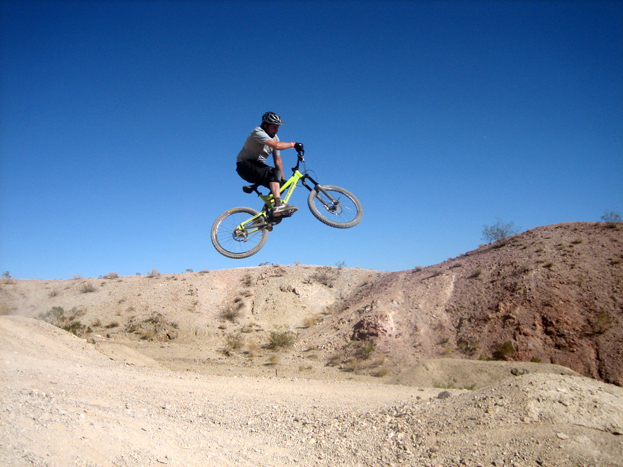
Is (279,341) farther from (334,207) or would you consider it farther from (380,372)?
(334,207)

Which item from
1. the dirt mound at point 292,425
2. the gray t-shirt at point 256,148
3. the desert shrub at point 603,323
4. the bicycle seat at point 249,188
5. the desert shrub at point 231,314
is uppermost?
the gray t-shirt at point 256,148

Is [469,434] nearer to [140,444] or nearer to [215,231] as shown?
[140,444]

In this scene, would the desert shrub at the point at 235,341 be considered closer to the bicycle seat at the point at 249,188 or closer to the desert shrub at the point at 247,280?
the desert shrub at the point at 247,280

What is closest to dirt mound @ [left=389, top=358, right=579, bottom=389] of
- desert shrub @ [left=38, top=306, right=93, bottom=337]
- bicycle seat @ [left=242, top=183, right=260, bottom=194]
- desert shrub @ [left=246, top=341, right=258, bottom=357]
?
desert shrub @ [left=246, top=341, right=258, bottom=357]

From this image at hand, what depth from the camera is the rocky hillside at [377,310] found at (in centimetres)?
1909

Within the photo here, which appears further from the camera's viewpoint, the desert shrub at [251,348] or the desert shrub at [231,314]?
the desert shrub at [231,314]

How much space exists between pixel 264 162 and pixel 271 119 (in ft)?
3.59

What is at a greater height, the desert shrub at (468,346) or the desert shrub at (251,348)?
the desert shrub at (468,346)

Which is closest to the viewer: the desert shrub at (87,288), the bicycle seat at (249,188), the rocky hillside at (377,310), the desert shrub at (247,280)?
the bicycle seat at (249,188)

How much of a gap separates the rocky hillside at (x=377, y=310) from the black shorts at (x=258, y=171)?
12.0m

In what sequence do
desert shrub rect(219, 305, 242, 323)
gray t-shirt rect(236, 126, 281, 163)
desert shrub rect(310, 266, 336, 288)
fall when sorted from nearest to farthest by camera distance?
gray t-shirt rect(236, 126, 281, 163) → desert shrub rect(219, 305, 242, 323) → desert shrub rect(310, 266, 336, 288)

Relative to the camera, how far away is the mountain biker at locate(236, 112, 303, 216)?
10.6m

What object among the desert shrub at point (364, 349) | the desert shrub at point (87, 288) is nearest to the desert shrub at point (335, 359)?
the desert shrub at point (364, 349)

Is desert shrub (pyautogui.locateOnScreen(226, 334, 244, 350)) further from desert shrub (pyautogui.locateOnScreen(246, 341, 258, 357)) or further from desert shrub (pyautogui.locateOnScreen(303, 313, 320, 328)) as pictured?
desert shrub (pyautogui.locateOnScreen(303, 313, 320, 328))
